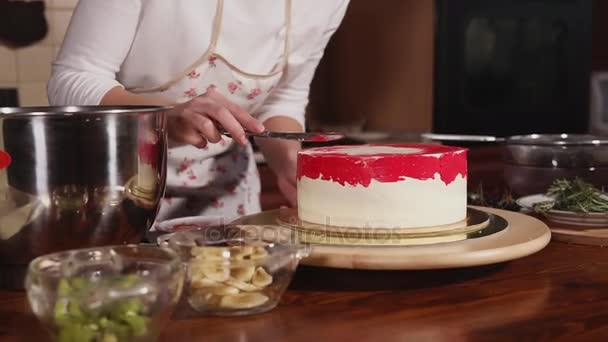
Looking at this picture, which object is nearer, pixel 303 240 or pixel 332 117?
pixel 303 240

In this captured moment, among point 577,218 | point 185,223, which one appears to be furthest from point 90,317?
point 577,218

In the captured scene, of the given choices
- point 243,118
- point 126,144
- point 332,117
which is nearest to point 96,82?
point 243,118

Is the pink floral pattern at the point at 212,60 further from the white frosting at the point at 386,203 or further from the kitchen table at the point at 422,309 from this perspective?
the kitchen table at the point at 422,309

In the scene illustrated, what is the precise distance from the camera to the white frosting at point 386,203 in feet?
3.61

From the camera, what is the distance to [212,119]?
44.6 inches

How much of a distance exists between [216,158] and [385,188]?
0.83 meters

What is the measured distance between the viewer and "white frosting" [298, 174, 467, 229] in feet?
3.61

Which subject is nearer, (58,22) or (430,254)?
(430,254)

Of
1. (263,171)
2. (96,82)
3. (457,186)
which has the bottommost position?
(263,171)

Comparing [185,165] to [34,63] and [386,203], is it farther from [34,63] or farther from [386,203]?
[34,63]

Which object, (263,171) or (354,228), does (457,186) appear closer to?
(354,228)

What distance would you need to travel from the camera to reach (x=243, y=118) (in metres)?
1.11

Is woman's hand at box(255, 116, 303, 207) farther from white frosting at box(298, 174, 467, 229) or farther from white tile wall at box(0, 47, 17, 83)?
white tile wall at box(0, 47, 17, 83)

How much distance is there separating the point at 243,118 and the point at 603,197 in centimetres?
58
